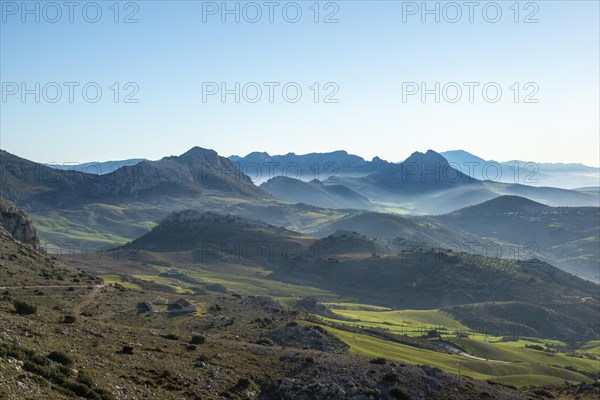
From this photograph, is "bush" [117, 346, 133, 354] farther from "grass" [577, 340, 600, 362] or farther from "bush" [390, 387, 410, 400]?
"grass" [577, 340, 600, 362]

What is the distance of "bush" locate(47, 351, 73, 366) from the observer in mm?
36938

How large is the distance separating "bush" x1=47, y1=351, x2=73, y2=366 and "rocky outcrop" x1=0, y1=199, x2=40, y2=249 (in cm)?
10209

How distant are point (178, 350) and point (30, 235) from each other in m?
100

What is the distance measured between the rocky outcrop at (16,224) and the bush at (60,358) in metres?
102

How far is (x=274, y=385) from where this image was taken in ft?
156

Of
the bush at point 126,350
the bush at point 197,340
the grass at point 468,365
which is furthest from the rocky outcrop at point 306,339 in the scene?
the bush at point 126,350

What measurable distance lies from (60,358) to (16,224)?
4210 inches

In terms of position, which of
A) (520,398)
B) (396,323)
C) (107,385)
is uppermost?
(107,385)

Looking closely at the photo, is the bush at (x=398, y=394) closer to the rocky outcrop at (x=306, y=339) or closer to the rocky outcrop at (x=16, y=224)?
the rocky outcrop at (x=306, y=339)

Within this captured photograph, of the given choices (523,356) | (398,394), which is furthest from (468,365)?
(398,394)

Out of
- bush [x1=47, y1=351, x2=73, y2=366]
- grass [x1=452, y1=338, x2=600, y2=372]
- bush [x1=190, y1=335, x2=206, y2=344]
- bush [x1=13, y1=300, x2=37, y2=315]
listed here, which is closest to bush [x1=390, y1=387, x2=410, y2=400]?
bush [x1=190, y1=335, x2=206, y2=344]

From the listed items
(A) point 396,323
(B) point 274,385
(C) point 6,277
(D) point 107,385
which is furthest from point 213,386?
(A) point 396,323

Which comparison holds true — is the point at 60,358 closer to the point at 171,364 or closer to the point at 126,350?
the point at 126,350

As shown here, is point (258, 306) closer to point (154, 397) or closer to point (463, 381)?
point (463, 381)
